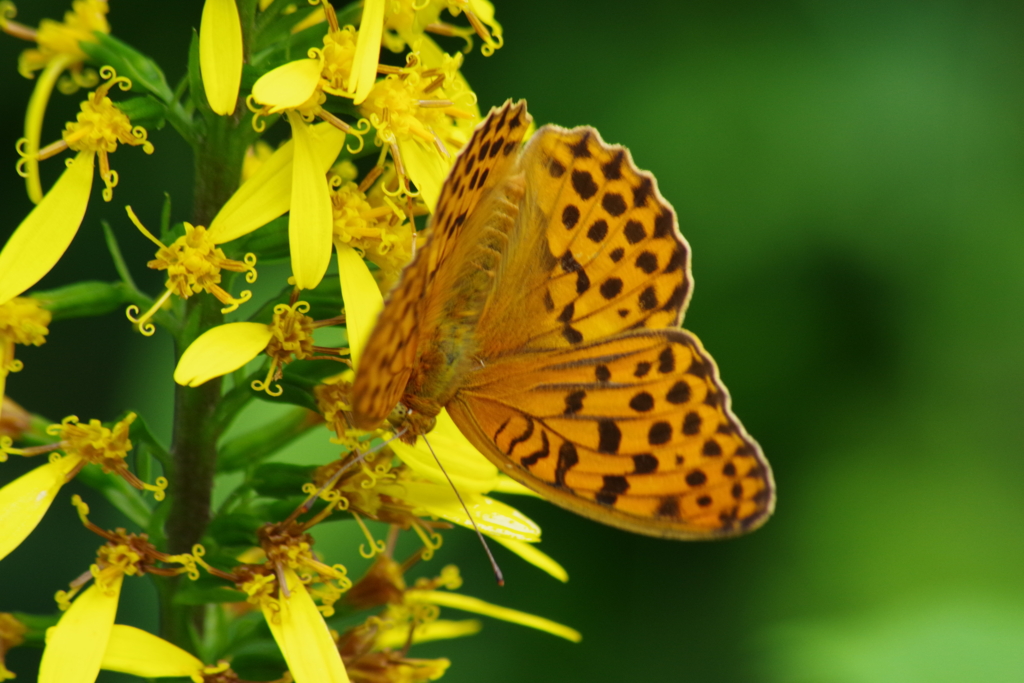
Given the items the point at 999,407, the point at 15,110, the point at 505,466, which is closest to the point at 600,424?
the point at 505,466

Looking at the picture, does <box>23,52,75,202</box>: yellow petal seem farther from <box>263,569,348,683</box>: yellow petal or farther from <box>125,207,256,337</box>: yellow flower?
<box>263,569,348,683</box>: yellow petal

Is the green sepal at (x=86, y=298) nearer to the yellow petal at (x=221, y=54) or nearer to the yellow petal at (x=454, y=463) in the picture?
the yellow petal at (x=221, y=54)

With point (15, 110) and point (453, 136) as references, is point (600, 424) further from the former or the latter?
point (15, 110)

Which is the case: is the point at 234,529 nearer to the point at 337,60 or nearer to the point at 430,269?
the point at 430,269

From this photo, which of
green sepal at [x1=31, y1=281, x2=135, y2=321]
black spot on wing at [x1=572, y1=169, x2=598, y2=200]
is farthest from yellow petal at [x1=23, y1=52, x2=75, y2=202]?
black spot on wing at [x1=572, y1=169, x2=598, y2=200]

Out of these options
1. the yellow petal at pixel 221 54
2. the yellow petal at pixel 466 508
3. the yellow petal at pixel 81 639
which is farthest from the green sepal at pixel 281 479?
the yellow petal at pixel 221 54

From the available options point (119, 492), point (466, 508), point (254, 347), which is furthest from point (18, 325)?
point (466, 508)
